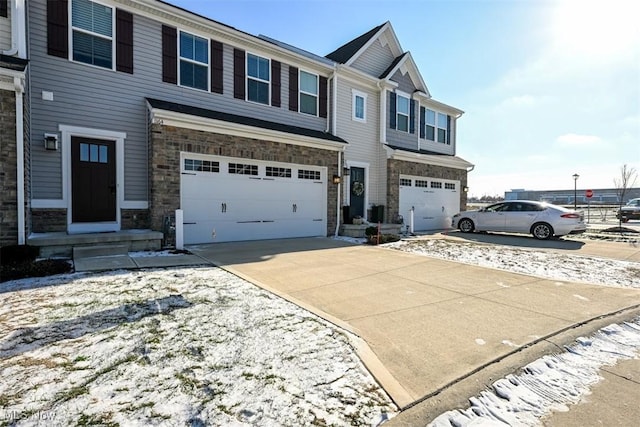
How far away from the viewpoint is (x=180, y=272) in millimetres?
5883

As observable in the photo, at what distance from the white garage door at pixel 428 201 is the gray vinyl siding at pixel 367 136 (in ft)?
3.54

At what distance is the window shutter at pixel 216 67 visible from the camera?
986 centimetres

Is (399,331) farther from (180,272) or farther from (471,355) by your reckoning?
(180,272)

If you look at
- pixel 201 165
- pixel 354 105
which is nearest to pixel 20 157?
pixel 201 165

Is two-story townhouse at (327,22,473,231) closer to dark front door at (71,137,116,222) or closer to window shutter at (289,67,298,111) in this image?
window shutter at (289,67,298,111)

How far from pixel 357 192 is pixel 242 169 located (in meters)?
5.13

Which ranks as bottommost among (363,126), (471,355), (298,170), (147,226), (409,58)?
(471,355)

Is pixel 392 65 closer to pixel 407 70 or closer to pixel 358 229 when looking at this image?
pixel 407 70

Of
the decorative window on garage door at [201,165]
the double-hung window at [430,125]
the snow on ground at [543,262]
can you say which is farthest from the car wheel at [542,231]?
the decorative window on garage door at [201,165]

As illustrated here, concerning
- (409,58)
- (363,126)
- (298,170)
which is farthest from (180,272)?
(409,58)

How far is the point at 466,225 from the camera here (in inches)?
538

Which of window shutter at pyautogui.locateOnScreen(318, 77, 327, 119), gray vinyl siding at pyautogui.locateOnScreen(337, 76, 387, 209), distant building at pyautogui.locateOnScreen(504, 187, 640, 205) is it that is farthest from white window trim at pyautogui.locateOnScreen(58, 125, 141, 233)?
distant building at pyautogui.locateOnScreen(504, 187, 640, 205)

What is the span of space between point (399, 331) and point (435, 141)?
50.7ft

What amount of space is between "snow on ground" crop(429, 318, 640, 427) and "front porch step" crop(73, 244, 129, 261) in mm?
7134
